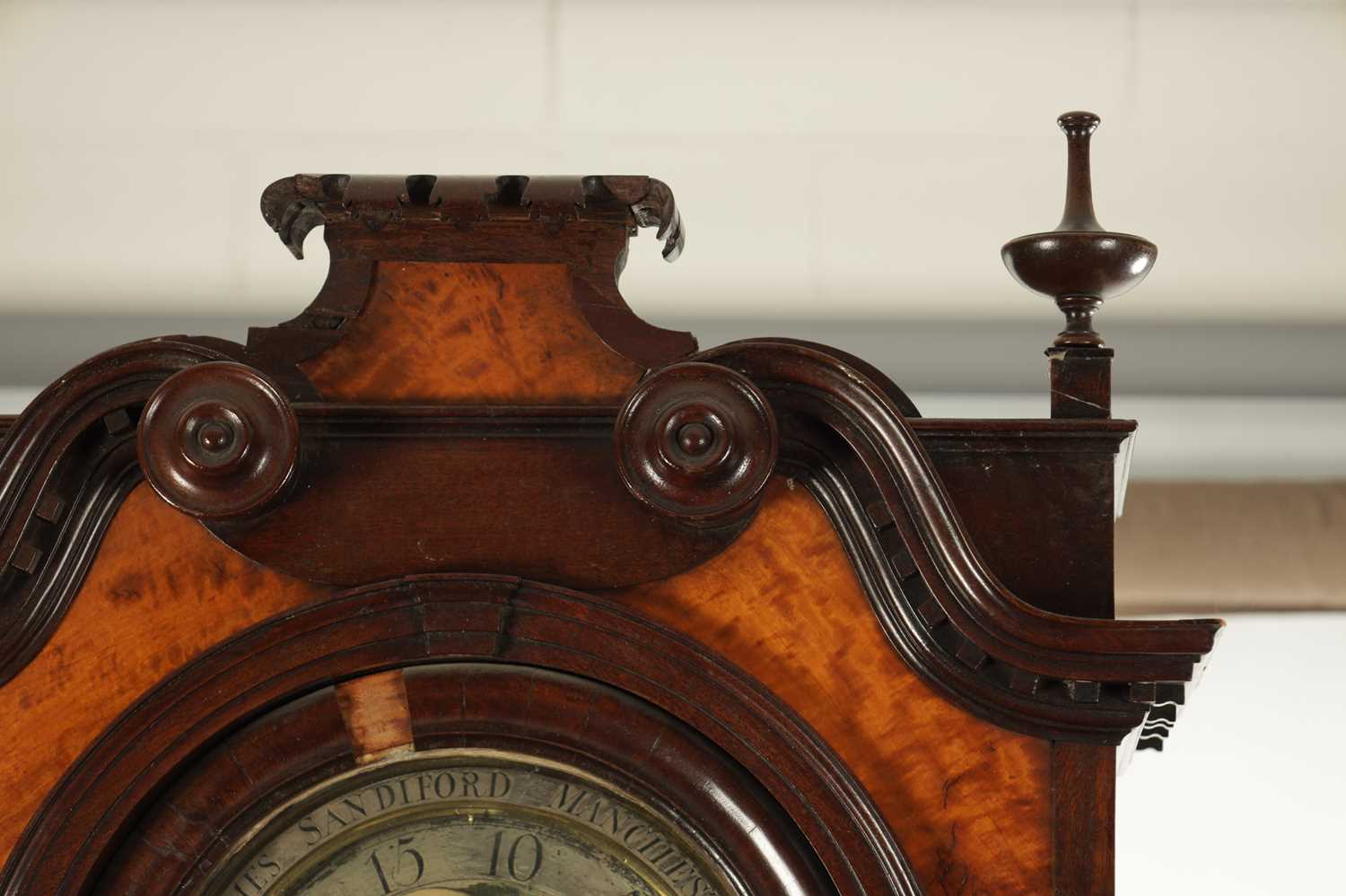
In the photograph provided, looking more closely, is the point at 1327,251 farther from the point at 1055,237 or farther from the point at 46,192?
the point at 46,192

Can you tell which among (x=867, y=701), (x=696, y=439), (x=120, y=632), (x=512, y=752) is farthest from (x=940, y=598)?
(x=120, y=632)

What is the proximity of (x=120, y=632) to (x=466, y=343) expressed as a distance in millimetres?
321

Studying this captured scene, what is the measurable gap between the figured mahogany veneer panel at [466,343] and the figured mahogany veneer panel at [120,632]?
0.15 meters

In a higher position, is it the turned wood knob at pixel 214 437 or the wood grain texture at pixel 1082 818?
the turned wood knob at pixel 214 437

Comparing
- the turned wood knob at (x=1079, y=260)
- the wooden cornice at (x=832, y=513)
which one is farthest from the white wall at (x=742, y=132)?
the wooden cornice at (x=832, y=513)

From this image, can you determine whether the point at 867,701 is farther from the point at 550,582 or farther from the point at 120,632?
the point at 120,632

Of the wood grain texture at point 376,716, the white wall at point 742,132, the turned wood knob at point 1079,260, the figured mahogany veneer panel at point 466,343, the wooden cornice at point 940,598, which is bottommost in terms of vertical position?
the wood grain texture at point 376,716

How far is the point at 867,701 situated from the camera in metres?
1.13

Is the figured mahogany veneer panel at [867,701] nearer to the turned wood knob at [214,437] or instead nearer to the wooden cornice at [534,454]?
the wooden cornice at [534,454]

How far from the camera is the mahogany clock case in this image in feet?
3.59

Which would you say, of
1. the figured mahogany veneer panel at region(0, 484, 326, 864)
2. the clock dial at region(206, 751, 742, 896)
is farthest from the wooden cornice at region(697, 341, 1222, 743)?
the figured mahogany veneer panel at region(0, 484, 326, 864)

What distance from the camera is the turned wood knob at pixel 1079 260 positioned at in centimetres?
118

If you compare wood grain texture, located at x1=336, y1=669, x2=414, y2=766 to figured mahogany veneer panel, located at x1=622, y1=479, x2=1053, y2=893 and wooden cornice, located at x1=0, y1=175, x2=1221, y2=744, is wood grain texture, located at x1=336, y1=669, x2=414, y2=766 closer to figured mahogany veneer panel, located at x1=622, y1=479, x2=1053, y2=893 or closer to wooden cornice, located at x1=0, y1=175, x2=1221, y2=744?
wooden cornice, located at x1=0, y1=175, x2=1221, y2=744

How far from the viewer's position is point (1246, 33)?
216cm
